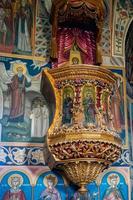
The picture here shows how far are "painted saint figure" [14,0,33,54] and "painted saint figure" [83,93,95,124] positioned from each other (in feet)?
5.25

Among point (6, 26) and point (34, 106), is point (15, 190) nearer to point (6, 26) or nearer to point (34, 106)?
point (34, 106)

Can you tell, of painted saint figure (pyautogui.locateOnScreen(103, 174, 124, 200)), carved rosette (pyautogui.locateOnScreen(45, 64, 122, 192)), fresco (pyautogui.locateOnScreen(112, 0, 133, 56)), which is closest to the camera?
carved rosette (pyautogui.locateOnScreen(45, 64, 122, 192))

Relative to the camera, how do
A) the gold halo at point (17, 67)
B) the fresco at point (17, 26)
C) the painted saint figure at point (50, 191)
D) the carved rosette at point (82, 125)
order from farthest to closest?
the fresco at point (17, 26) < the gold halo at point (17, 67) < the painted saint figure at point (50, 191) < the carved rosette at point (82, 125)

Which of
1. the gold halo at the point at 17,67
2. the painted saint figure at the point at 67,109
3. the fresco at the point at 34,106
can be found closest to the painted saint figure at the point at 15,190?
the fresco at the point at 34,106

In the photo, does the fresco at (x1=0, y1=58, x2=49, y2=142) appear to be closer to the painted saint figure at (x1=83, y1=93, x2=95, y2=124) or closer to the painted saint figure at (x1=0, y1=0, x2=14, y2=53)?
the painted saint figure at (x1=0, y1=0, x2=14, y2=53)

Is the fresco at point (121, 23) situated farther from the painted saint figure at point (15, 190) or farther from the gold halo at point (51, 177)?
the painted saint figure at point (15, 190)

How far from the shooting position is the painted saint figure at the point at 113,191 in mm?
6302

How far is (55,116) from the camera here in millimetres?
5730

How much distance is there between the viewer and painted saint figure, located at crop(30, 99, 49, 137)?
640cm

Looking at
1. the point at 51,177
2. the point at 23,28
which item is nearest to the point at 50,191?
the point at 51,177

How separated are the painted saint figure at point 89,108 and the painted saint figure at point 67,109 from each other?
20cm

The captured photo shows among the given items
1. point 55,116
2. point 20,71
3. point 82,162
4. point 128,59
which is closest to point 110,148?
point 82,162

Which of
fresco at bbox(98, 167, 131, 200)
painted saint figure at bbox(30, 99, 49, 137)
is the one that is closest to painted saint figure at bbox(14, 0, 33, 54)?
painted saint figure at bbox(30, 99, 49, 137)

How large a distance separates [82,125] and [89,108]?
0.92 feet
